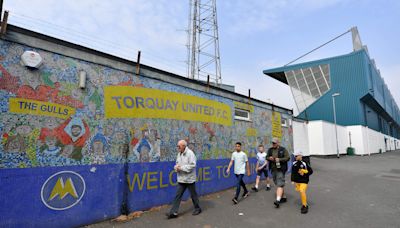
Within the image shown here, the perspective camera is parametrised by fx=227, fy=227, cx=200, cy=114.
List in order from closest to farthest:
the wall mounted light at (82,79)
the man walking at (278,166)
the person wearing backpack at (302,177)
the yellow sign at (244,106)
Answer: the wall mounted light at (82,79) → the person wearing backpack at (302,177) → the man walking at (278,166) → the yellow sign at (244,106)

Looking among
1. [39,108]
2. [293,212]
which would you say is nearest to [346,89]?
[293,212]

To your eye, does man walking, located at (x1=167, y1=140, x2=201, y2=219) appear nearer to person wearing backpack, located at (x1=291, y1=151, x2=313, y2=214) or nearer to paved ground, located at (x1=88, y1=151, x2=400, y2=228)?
paved ground, located at (x1=88, y1=151, x2=400, y2=228)

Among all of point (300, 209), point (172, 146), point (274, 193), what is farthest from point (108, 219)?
point (274, 193)

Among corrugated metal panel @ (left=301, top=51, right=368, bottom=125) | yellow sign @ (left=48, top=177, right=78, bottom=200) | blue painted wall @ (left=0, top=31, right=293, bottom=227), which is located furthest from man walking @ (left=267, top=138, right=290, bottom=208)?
corrugated metal panel @ (left=301, top=51, right=368, bottom=125)

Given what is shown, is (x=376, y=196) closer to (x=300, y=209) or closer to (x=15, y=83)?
(x=300, y=209)

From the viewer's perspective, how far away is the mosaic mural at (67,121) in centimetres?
384

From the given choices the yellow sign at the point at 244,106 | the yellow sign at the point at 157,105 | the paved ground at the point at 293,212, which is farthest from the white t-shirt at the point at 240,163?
the yellow sign at the point at 244,106

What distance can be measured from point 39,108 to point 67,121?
0.52 meters

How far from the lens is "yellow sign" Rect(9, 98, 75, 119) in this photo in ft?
12.7

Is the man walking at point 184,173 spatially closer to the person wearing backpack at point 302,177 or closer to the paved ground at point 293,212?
the paved ground at point 293,212

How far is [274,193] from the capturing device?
7477 millimetres

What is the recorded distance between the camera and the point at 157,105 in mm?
6047

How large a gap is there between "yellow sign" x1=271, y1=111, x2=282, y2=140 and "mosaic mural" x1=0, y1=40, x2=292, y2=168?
6104mm

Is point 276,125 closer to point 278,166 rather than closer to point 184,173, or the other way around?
point 278,166
